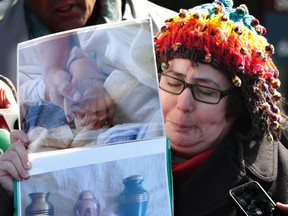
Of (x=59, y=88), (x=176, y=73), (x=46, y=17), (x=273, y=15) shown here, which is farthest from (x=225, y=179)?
(x=273, y=15)

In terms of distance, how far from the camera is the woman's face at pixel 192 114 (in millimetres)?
1514

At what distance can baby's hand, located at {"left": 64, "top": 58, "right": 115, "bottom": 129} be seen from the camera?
4.77 feet

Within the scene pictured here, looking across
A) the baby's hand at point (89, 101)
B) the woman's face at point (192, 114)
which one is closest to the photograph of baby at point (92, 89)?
the baby's hand at point (89, 101)

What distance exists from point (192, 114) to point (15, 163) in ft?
1.28

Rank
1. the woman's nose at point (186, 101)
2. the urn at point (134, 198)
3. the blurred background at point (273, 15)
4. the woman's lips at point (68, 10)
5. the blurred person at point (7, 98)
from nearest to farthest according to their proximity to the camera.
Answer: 1. the urn at point (134, 198)
2. the woman's nose at point (186, 101)
3. the blurred person at point (7, 98)
4. the woman's lips at point (68, 10)
5. the blurred background at point (273, 15)

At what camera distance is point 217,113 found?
153 cm

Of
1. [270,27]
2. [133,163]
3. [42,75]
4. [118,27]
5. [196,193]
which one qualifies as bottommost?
[270,27]

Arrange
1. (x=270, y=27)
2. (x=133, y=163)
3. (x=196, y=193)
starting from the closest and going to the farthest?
(x=133, y=163), (x=196, y=193), (x=270, y=27)

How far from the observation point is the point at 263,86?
1568 millimetres

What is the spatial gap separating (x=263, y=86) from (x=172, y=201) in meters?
0.35

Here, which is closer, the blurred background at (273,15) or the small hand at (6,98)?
the small hand at (6,98)

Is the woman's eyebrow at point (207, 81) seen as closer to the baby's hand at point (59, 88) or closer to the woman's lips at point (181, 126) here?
the woman's lips at point (181, 126)

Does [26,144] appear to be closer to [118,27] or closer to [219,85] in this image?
[118,27]

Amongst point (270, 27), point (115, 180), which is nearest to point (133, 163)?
point (115, 180)
